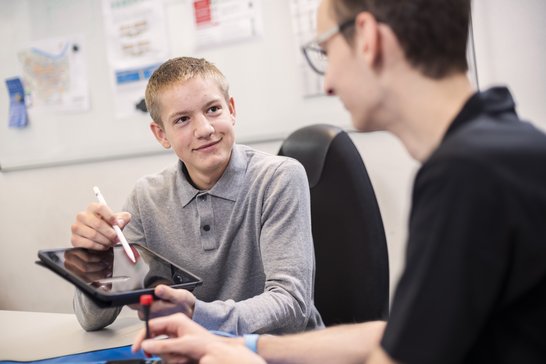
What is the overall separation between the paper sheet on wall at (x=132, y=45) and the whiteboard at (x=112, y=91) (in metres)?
0.04

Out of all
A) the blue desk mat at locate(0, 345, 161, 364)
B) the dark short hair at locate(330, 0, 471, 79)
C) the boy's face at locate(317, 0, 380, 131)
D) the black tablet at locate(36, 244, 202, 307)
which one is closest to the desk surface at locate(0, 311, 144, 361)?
the blue desk mat at locate(0, 345, 161, 364)

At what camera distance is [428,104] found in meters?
0.68

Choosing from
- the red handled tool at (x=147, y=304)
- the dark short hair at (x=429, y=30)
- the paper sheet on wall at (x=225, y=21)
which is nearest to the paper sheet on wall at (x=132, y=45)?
the paper sheet on wall at (x=225, y=21)

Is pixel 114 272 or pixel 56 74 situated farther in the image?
pixel 56 74

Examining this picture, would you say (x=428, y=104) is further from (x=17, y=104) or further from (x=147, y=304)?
(x=17, y=104)

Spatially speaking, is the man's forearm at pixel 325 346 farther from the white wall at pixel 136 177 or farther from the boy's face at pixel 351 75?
the white wall at pixel 136 177

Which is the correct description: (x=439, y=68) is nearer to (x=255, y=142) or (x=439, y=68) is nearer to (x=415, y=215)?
(x=415, y=215)

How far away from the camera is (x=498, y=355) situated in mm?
552

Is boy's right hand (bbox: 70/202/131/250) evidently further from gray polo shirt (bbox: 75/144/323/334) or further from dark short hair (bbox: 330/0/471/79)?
dark short hair (bbox: 330/0/471/79)

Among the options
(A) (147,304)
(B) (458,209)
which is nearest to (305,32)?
(A) (147,304)

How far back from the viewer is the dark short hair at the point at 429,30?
2.27 ft

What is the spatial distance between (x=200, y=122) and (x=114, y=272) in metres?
0.48

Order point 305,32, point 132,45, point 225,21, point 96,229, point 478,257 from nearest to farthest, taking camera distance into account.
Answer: point 478,257, point 96,229, point 305,32, point 225,21, point 132,45

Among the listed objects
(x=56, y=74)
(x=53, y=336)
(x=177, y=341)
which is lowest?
(x=53, y=336)
